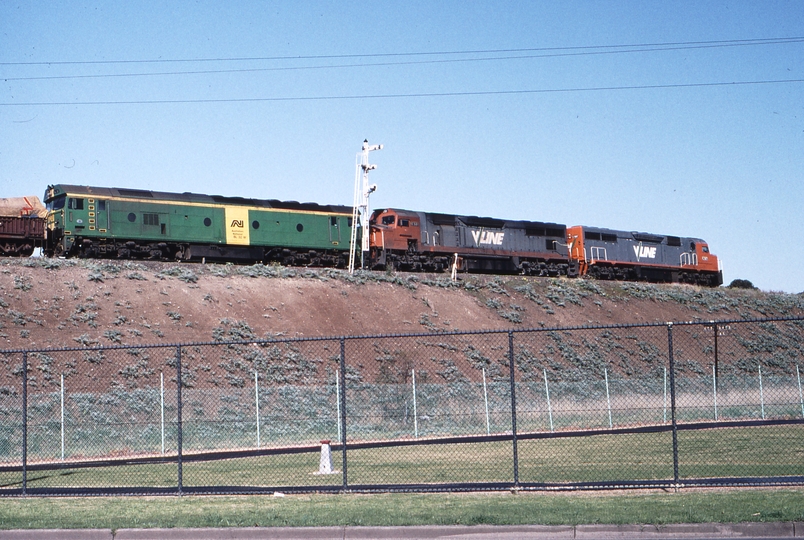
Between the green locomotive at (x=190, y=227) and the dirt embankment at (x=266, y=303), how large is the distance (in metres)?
1.37

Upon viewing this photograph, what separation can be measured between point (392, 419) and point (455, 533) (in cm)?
1738

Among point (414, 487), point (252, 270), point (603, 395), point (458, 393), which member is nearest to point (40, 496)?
point (414, 487)

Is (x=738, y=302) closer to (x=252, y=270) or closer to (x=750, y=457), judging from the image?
(x=252, y=270)

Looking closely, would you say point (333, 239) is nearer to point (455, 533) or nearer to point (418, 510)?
point (418, 510)

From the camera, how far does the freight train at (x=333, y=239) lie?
39.7m

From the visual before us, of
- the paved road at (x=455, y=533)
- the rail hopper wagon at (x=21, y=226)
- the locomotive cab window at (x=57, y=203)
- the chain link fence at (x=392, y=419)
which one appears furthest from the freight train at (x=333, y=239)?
the paved road at (x=455, y=533)

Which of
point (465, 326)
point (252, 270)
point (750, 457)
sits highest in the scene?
point (252, 270)

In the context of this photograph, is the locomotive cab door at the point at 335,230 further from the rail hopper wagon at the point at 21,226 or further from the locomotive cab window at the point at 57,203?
the rail hopper wagon at the point at 21,226

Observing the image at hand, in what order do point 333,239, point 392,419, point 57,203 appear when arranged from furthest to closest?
point 333,239, point 57,203, point 392,419

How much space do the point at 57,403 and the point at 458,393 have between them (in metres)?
13.9

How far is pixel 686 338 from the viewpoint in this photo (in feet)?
155

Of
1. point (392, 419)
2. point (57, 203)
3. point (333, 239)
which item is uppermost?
point (57, 203)

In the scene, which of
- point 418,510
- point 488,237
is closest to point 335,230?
point 488,237

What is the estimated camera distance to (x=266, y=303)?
40.0 m
